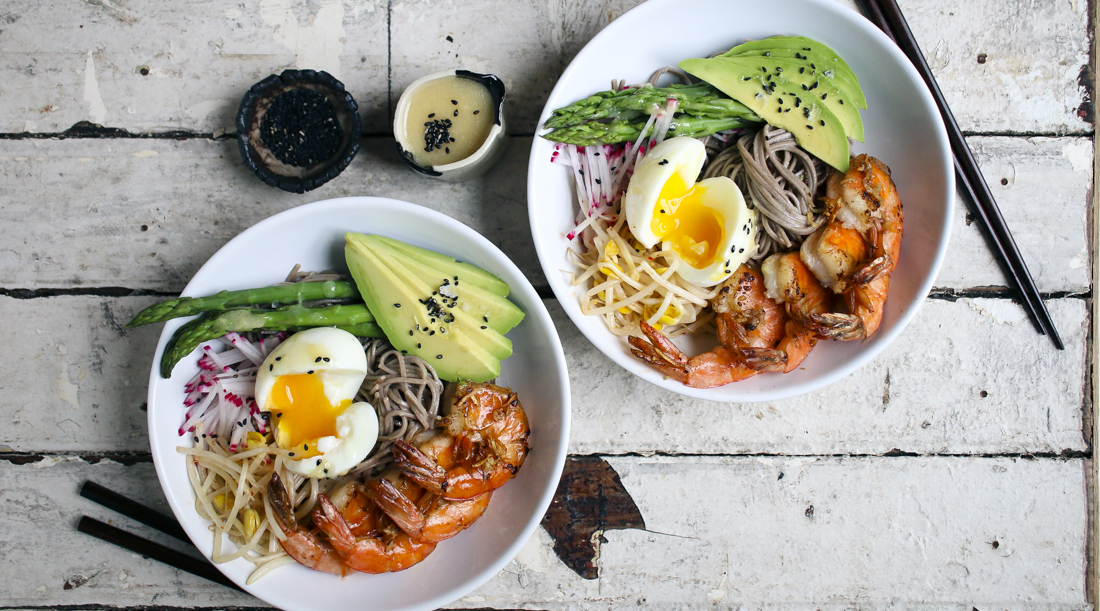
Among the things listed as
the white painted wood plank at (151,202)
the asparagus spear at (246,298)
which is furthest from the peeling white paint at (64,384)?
the asparagus spear at (246,298)

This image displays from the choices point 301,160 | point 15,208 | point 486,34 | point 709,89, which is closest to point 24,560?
point 15,208

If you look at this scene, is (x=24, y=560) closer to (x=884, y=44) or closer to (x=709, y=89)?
(x=709, y=89)

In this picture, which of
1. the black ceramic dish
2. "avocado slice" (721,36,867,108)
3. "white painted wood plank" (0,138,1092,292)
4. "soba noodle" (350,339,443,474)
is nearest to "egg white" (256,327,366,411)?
"soba noodle" (350,339,443,474)

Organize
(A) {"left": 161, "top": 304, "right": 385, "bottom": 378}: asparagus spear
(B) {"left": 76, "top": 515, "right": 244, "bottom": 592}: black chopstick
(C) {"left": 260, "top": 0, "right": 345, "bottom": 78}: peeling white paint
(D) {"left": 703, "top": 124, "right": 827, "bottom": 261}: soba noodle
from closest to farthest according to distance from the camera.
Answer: (A) {"left": 161, "top": 304, "right": 385, "bottom": 378}: asparagus spear, (D) {"left": 703, "top": 124, "right": 827, "bottom": 261}: soba noodle, (B) {"left": 76, "top": 515, "right": 244, "bottom": 592}: black chopstick, (C) {"left": 260, "top": 0, "right": 345, "bottom": 78}: peeling white paint

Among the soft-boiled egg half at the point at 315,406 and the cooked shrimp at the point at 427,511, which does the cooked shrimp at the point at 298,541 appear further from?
the cooked shrimp at the point at 427,511

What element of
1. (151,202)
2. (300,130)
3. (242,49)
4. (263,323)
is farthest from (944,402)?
(151,202)

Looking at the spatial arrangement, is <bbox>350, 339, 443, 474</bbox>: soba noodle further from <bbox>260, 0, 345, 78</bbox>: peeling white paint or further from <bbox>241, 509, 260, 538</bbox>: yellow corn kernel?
<bbox>260, 0, 345, 78</bbox>: peeling white paint
